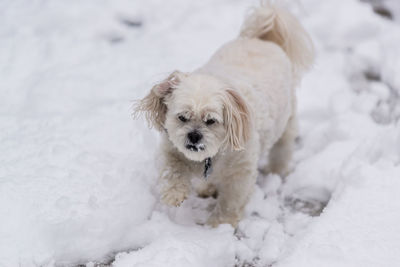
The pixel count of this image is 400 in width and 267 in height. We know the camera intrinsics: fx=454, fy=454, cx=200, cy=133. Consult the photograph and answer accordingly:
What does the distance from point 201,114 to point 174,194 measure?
567 mm

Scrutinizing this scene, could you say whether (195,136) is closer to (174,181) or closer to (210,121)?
(210,121)

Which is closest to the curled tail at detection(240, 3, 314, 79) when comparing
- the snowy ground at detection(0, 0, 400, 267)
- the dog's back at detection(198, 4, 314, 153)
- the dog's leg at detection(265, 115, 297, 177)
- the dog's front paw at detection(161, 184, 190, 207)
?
the dog's back at detection(198, 4, 314, 153)

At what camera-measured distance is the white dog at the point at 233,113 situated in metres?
2.75

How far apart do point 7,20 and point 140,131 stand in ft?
8.61

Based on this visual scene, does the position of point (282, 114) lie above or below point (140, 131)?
above

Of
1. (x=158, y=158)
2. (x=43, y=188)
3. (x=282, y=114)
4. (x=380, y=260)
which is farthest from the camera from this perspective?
(x=282, y=114)

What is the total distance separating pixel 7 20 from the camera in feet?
17.0

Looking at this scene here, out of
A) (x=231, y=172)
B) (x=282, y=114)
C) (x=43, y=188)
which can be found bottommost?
(x=43, y=188)

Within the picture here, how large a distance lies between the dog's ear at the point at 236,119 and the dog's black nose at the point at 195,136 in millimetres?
204

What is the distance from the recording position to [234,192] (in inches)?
124

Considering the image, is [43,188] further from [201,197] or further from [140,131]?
[201,197]

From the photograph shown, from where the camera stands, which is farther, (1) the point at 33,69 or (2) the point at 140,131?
(1) the point at 33,69

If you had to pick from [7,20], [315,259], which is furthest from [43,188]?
[7,20]

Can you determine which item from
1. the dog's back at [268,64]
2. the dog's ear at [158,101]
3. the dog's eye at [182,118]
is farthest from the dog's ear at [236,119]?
the dog's ear at [158,101]
